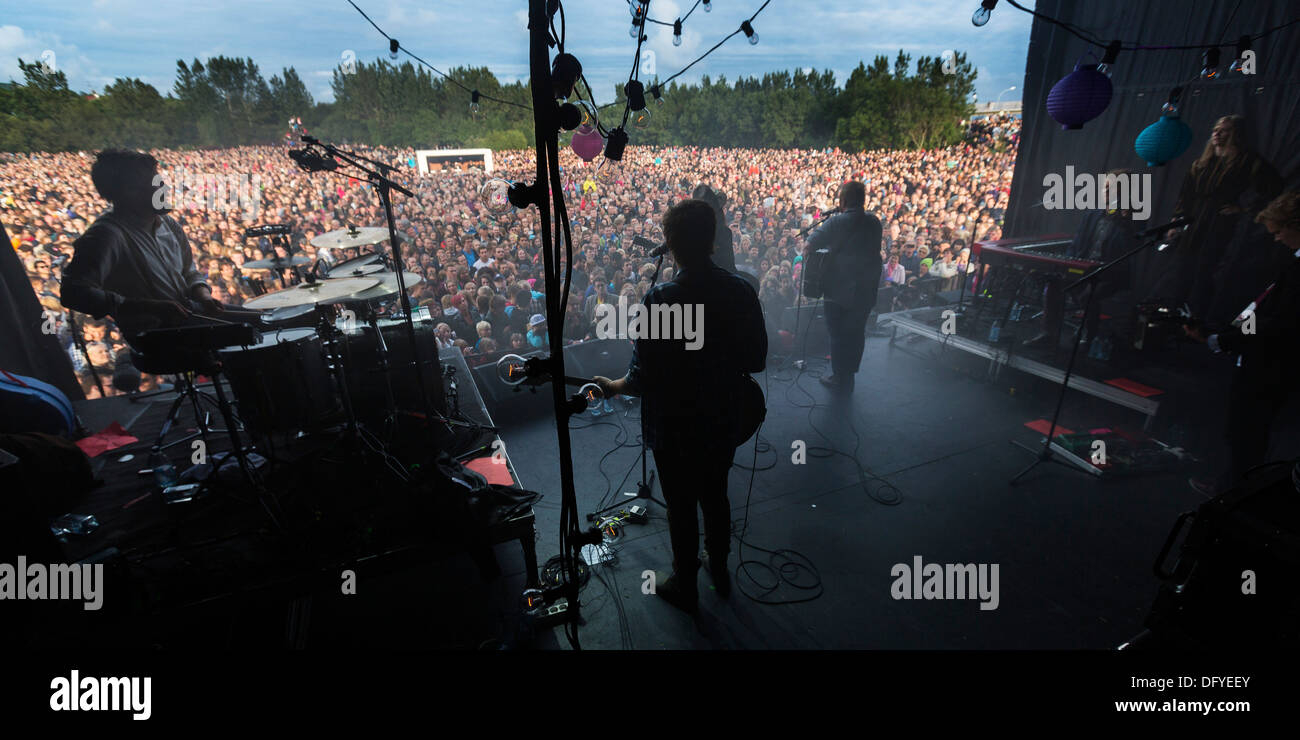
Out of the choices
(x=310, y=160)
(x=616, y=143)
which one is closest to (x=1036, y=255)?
(x=616, y=143)

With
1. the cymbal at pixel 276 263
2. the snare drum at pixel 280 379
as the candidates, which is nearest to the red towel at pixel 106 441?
the snare drum at pixel 280 379

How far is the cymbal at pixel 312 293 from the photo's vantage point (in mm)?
2799

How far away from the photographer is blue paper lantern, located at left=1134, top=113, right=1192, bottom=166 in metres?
3.70

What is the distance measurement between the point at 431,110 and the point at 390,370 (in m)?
9.57

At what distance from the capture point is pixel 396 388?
3602 millimetres

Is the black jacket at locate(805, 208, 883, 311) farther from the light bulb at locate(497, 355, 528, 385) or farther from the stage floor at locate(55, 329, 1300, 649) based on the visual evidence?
the light bulb at locate(497, 355, 528, 385)

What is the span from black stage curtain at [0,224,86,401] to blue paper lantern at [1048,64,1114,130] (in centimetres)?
881

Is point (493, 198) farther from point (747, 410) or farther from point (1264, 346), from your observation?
point (1264, 346)

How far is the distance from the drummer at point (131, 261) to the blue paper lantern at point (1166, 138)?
23.0 feet

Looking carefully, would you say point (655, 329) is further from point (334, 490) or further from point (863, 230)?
point (863, 230)

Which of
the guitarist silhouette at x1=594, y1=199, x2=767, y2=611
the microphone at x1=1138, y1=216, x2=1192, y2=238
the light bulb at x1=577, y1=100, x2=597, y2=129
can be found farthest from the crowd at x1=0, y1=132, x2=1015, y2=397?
the microphone at x1=1138, y1=216, x2=1192, y2=238

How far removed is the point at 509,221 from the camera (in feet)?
26.8
